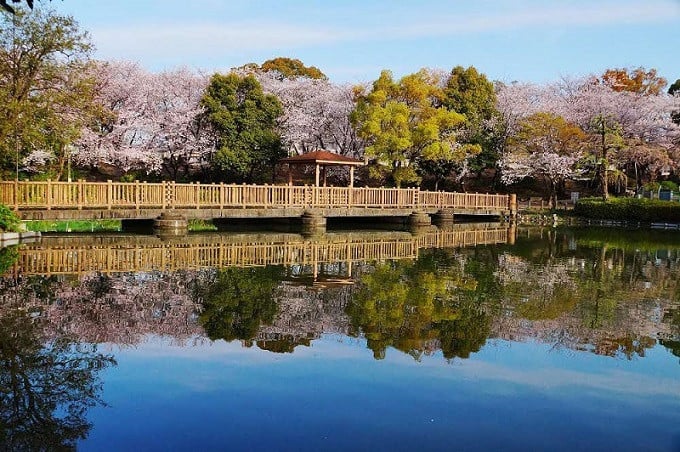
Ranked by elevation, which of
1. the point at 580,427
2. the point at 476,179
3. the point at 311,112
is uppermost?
the point at 311,112

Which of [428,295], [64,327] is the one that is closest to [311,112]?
[428,295]

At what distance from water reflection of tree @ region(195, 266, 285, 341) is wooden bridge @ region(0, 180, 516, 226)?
9.97 metres

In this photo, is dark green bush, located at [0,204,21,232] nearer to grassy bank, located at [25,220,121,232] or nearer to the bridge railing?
the bridge railing

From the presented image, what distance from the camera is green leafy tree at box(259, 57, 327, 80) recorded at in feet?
169

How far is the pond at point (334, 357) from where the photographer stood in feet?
18.2

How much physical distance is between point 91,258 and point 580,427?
1328cm

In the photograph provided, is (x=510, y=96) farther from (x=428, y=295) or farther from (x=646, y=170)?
(x=428, y=295)

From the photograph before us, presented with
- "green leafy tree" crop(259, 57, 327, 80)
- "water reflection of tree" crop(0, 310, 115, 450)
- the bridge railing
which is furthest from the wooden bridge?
"green leafy tree" crop(259, 57, 327, 80)

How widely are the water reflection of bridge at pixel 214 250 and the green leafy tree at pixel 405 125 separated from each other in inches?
365

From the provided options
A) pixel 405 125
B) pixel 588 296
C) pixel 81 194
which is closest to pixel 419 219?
pixel 405 125

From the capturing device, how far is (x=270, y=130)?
37094mm

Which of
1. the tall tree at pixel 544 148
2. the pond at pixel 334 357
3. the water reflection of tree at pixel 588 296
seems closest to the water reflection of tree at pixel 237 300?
the pond at pixel 334 357

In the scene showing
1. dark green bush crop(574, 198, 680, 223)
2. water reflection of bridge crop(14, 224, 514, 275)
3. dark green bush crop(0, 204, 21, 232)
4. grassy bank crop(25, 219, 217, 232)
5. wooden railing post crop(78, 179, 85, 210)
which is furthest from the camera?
dark green bush crop(574, 198, 680, 223)

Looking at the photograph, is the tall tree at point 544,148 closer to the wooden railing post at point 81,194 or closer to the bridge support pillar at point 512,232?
the bridge support pillar at point 512,232
